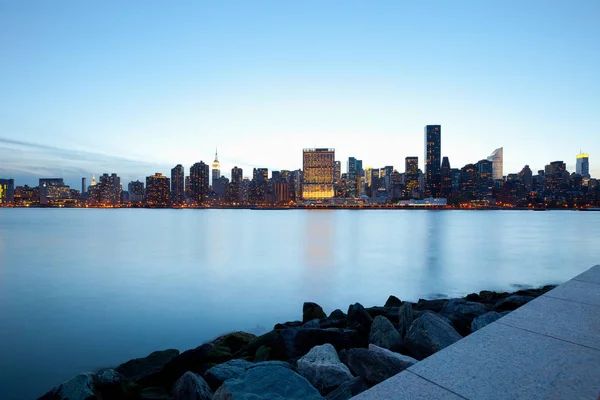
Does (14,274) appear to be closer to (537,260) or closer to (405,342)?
(405,342)

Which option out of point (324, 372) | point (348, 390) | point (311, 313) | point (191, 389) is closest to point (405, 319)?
point (311, 313)

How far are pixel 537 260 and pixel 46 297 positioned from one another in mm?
30515

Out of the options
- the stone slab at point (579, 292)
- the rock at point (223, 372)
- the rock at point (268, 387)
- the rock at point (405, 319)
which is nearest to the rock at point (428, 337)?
the rock at point (405, 319)

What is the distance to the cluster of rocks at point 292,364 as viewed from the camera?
4.54 metres

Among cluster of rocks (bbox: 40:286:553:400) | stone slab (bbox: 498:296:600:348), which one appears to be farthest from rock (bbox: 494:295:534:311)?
stone slab (bbox: 498:296:600:348)

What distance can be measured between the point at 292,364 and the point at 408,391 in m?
3.72

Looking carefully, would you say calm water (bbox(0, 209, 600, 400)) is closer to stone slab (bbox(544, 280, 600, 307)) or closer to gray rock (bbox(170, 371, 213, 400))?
gray rock (bbox(170, 371, 213, 400))

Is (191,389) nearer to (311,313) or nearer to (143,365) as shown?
(143,365)

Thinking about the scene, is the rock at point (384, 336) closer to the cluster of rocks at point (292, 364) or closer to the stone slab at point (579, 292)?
the cluster of rocks at point (292, 364)

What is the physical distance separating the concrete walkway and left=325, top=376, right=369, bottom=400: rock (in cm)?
139

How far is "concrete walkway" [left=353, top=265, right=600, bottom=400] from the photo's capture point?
3.13m

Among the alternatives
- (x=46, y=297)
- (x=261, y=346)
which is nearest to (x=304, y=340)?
(x=261, y=346)

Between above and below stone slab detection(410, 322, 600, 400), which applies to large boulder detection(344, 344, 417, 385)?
below

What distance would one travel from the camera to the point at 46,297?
1476 centimetres
